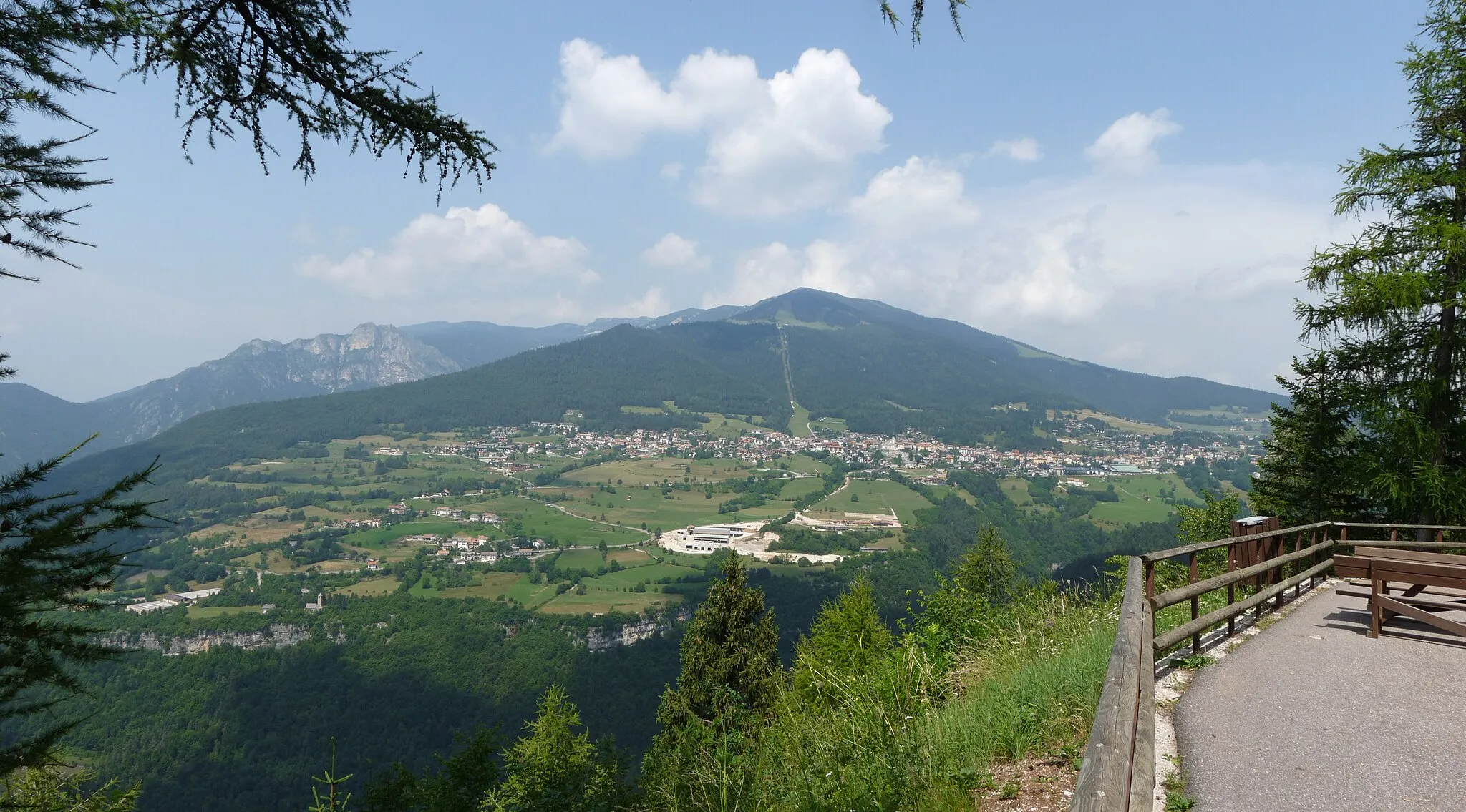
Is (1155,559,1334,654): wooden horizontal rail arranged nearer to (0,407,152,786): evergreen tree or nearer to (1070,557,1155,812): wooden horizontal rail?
(1070,557,1155,812): wooden horizontal rail

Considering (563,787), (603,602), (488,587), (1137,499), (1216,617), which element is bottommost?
(488,587)

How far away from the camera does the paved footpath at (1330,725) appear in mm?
2828

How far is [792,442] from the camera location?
180250 mm

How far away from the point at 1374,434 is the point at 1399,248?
127 inches

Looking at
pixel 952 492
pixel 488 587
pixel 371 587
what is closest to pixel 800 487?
pixel 952 492

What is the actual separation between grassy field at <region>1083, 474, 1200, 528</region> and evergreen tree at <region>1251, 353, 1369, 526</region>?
91.9m

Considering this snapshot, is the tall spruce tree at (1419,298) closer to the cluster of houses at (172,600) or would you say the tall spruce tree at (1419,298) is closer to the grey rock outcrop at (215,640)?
the grey rock outcrop at (215,640)

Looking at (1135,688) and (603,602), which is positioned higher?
(1135,688)

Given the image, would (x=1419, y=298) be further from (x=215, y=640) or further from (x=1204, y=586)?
(x=215, y=640)

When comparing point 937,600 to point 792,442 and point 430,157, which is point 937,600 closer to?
point 430,157

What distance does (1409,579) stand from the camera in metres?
5.76

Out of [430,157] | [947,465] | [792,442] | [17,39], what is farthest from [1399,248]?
[792,442]

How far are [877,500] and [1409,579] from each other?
119 metres

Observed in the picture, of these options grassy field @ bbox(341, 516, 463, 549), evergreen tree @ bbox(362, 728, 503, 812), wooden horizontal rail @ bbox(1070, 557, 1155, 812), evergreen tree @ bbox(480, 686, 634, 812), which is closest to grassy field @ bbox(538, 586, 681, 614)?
grassy field @ bbox(341, 516, 463, 549)
